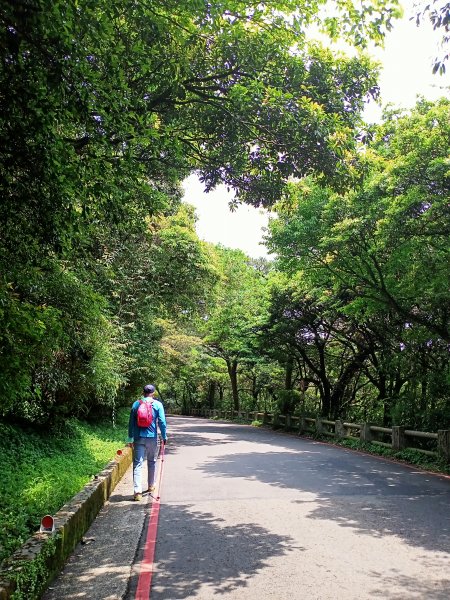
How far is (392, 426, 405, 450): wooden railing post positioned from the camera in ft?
44.9

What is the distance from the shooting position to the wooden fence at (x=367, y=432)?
11.8 metres

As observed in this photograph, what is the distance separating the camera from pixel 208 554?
205 inches

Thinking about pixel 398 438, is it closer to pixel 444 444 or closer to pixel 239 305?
pixel 444 444

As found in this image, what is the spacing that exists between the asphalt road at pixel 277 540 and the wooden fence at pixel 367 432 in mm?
1764

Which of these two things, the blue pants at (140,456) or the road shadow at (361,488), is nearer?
the road shadow at (361,488)

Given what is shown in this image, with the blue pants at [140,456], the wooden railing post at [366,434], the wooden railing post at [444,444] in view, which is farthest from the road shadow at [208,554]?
the wooden railing post at [366,434]

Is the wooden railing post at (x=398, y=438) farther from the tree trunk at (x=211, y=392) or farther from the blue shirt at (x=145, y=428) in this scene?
the tree trunk at (x=211, y=392)

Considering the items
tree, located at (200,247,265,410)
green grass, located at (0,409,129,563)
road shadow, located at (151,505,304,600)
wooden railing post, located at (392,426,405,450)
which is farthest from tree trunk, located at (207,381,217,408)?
road shadow, located at (151,505,304,600)

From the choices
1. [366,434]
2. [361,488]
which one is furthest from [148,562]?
[366,434]

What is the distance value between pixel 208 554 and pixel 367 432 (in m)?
11.7

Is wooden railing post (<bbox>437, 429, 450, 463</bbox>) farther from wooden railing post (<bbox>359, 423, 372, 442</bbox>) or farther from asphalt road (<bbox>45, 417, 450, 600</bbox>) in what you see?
wooden railing post (<bbox>359, 423, 372, 442</bbox>)

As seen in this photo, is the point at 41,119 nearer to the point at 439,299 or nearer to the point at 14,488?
the point at 14,488

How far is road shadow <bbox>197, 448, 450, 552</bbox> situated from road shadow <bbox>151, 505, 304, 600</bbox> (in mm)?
1278

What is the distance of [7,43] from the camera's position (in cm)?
409
